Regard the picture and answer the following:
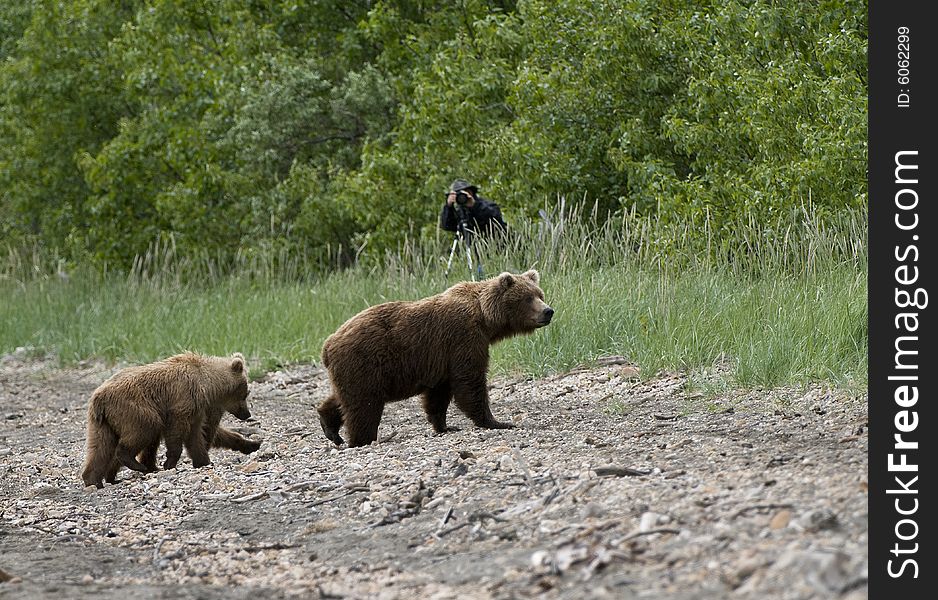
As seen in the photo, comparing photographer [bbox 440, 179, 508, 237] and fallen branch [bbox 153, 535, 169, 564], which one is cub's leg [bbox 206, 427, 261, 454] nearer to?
fallen branch [bbox 153, 535, 169, 564]

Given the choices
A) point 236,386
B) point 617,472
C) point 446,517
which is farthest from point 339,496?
point 236,386

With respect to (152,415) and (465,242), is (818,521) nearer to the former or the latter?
(152,415)

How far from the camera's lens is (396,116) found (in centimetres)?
2662

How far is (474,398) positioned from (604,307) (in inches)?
150

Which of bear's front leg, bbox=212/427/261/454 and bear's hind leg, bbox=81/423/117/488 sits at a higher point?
bear's hind leg, bbox=81/423/117/488

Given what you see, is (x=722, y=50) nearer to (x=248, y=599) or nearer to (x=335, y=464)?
(x=335, y=464)

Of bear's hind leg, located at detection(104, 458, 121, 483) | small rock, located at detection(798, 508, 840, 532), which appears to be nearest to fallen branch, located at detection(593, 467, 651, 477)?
small rock, located at detection(798, 508, 840, 532)

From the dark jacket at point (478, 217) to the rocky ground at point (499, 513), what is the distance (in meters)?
6.05

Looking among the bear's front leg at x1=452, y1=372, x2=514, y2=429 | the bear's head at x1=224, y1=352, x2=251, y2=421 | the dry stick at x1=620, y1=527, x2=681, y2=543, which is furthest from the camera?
the bear's head at x1=224, y1=352, x2=251, y2=421

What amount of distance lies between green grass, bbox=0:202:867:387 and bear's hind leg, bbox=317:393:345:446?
2.95 metres

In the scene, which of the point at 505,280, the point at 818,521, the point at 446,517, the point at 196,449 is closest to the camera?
the point at 818,521

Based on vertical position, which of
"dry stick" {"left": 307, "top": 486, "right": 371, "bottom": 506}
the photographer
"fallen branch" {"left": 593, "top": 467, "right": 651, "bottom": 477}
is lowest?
"dry stick" {"left": 307, "top": 486, "right": 371, "bottom": 506}

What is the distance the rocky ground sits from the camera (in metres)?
4.74
